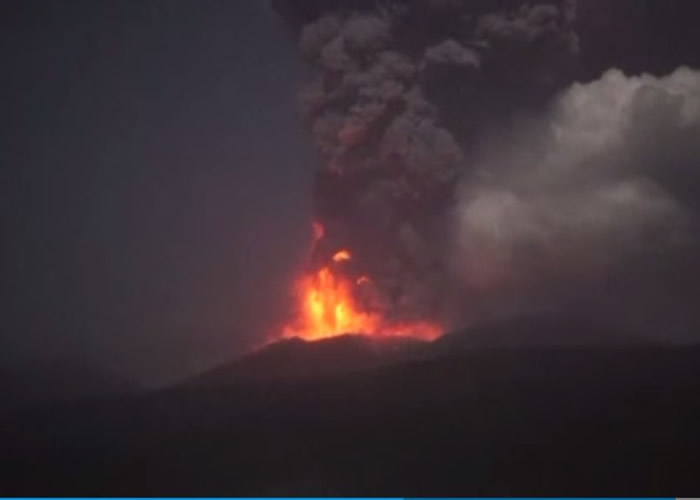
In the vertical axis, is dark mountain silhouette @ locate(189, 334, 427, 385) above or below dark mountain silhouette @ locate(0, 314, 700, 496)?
above

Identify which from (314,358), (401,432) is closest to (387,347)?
(314,358)

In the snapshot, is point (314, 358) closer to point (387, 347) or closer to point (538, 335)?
point (387, 347)

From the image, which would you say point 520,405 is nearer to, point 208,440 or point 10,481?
point 208,440

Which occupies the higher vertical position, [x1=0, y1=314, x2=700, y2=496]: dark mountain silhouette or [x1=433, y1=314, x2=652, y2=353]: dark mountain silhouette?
[x1=433, y1=314, x2=652, y2=353]: dark mountain silhouette

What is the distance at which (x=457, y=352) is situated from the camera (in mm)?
19656

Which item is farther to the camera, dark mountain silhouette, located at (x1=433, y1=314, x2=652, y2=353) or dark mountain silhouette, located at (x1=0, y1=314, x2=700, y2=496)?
dark mountain silhouette, located at (x1=433, y1=314, x2=652, y2=353)

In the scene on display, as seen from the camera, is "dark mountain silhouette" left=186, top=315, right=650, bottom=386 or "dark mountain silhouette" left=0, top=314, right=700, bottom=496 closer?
"dark mountain silhouette" left=0, top=314, right=700, bottom=496

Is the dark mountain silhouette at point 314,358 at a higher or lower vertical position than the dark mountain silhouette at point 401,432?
higher

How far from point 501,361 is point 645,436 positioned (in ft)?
11.9

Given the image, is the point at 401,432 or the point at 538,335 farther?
the point at 538,335

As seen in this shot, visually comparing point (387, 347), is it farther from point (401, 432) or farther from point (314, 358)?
point (401, 432)

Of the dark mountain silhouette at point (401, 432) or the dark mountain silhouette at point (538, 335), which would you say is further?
the dark mountain silhouette at point (538, 335)

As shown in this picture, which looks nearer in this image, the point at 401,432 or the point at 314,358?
the point at 401,432

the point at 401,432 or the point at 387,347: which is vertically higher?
the point at 387,347
